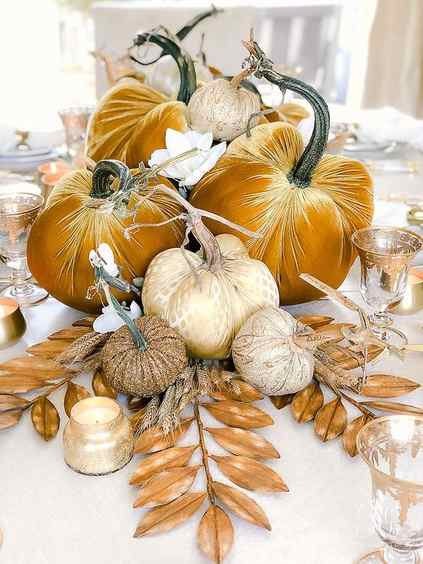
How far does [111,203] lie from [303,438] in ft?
0.90

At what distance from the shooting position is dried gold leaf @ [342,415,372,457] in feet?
1.88

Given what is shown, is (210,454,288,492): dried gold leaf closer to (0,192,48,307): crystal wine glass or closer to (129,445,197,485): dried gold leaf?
(129,445,197,485): dried gold leaf

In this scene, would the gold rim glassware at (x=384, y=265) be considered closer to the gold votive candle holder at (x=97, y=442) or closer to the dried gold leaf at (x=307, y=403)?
the dried gold leaf at (x=307, y=403)

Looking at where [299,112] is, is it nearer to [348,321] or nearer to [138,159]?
[138,159]

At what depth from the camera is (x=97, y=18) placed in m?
2.27

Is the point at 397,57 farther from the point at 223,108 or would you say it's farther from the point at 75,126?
the point at 223,108

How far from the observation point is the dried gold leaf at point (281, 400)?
2.10ft

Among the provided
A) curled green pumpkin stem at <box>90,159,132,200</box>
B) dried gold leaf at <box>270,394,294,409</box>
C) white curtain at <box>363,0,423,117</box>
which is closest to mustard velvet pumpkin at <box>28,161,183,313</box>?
curled green pumpkin stem at <box>90,159,132,200</box>

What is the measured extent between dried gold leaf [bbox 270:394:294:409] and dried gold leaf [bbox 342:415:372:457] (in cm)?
7

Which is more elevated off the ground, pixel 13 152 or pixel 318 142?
pixel 318 142

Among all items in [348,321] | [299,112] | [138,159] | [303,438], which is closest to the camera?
[303,438]

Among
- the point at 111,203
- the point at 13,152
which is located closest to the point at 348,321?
the point at 111,203

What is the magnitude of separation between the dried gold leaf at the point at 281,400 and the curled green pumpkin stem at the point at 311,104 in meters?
0.24

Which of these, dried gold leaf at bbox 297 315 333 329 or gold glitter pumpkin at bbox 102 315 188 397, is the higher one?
gold glitter pumpkin at bbox 102 315 188 397
